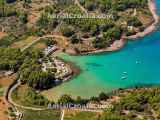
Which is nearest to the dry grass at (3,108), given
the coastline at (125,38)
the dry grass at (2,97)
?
the dry grass at (2,97)

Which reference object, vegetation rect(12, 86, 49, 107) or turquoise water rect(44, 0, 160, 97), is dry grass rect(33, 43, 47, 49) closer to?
turquoise water rect(44, 0, 160, 97)

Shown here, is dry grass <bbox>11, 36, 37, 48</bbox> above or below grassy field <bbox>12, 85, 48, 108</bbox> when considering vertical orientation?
above

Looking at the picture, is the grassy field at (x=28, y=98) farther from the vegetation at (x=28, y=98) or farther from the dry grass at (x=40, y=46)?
the dry grass at (x=40, y=46)

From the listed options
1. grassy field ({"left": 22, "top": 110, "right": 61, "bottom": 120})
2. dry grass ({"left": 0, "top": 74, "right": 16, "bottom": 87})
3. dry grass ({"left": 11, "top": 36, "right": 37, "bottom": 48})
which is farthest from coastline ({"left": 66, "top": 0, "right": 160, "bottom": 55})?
grassy field ({"left": 22, "top": 110, "right": 61, "bottom": 120})

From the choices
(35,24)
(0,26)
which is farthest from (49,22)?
(0,26)

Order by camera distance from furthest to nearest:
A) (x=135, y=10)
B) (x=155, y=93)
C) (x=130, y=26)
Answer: (x=135, y=10) < (x=130, y=26) < (x=155, y=93)

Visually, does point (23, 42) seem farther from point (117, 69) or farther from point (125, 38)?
point (117, 69)

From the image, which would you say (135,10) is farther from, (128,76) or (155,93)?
(155,93)
